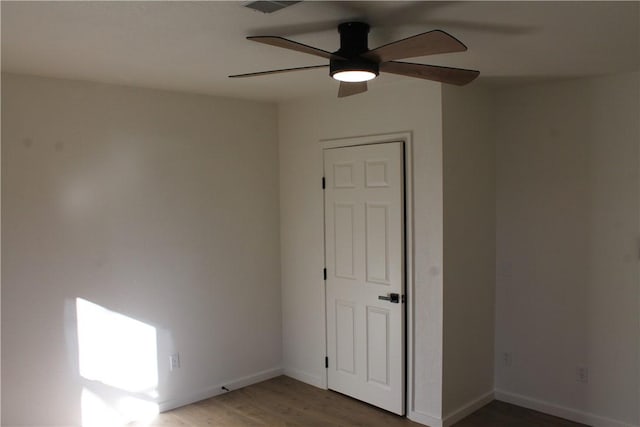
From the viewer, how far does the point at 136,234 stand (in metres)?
3.89

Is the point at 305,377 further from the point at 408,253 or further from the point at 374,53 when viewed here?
the point at 374,53

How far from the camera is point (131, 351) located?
12.7ft

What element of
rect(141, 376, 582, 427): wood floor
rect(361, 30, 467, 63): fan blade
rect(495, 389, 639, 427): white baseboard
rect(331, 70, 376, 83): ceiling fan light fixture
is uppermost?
rect(361, 30, 467, 63): fan blade

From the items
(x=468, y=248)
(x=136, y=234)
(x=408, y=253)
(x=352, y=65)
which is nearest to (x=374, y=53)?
(x=352, y=65)

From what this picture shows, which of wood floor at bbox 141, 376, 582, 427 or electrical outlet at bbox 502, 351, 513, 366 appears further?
electrical outlet at bbox 502, 351, 513, 366

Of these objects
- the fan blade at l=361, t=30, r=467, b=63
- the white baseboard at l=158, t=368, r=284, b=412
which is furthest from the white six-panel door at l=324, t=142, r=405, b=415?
the fan blade at l=361, t=30, r=467, b=63

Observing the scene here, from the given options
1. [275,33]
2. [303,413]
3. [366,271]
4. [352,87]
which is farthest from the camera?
[366,271]

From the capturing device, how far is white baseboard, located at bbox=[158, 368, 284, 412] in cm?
409

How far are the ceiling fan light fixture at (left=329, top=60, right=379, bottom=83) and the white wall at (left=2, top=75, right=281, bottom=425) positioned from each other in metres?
2.09

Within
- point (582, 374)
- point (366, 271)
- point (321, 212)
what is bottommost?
point (582, 374)

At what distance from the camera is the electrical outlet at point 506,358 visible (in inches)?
165

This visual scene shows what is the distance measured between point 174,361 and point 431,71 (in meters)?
2.97

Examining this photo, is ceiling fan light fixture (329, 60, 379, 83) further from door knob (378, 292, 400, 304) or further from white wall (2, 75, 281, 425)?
white wall (2, 75, 281, 425)

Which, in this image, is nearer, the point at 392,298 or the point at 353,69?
the point at 353,69
